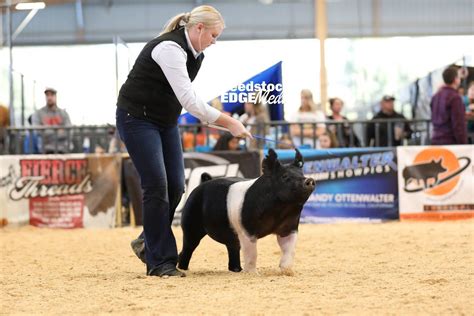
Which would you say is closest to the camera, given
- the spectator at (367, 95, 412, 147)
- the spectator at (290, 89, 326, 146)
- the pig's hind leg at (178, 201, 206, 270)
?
the pig's hind leg at (178, 201, 206, 270)

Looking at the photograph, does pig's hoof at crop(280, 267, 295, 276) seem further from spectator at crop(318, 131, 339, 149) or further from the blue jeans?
spectator at crop(318, 131, 339, 149)

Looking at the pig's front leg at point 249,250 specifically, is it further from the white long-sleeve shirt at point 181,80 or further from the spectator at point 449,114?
the spectator at point 449,114

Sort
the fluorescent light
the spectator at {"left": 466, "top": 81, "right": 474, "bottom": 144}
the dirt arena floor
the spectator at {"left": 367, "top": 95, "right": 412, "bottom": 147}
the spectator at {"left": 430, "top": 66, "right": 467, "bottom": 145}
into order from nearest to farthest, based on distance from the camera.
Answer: the dirt arena floor, the spectator at {"left": 430, "top": 66, "right": 467, "bottom": 145}, the spectator at {"left": 466, "top": 81, "right": 474, "bottom": 144}, the spectator at {"left": 367, "top": 95, "right": 412, "bottom": 147}, the fluorescent light

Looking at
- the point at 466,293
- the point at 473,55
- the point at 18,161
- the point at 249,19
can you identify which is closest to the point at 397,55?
the point at 249,19

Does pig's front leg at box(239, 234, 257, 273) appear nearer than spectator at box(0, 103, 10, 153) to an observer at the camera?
Yes

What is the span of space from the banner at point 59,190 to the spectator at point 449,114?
4138 mm

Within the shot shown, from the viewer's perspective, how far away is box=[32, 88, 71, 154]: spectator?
11609 millimetres

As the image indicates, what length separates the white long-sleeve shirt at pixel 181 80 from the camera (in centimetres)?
508

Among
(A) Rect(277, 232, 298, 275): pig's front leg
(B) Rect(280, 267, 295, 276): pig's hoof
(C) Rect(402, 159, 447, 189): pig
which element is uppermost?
(C) Rect(402, 159, 447, 189): pig

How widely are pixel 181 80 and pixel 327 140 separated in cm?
640

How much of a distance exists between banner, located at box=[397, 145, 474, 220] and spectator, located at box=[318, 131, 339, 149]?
40.5 inches

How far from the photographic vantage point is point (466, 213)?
1063 cm

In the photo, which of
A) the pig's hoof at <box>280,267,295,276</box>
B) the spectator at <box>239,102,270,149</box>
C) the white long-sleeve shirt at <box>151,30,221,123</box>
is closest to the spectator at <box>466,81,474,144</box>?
the spectator at <box>239,102,270,149</box>

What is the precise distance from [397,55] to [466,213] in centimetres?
642
